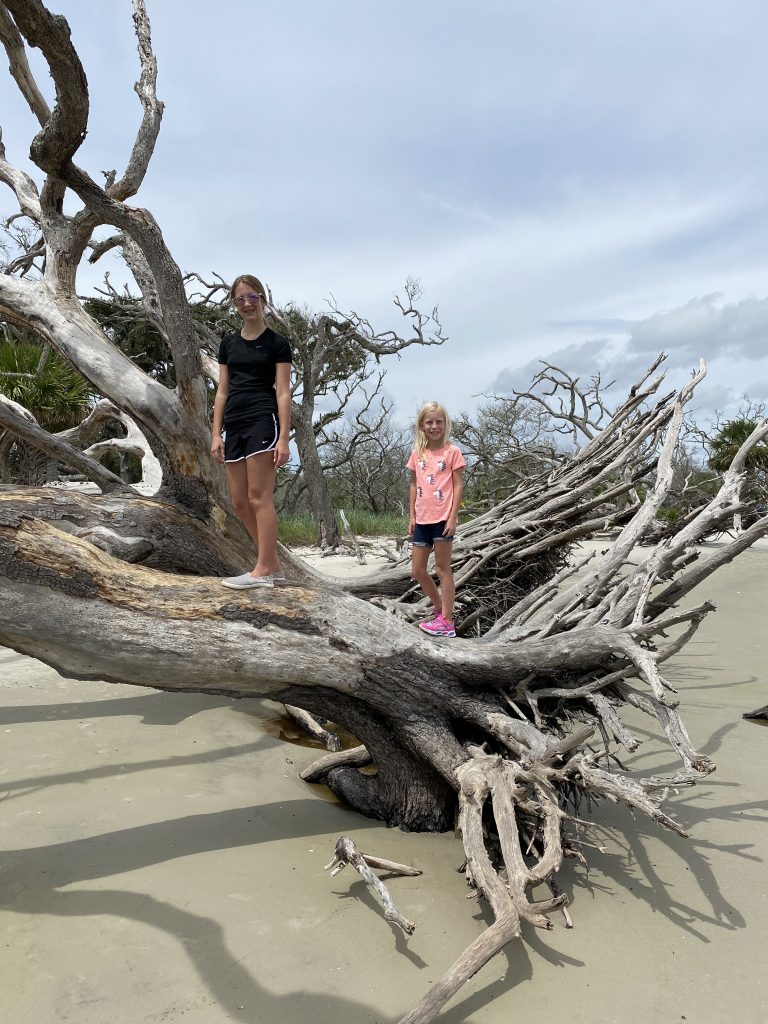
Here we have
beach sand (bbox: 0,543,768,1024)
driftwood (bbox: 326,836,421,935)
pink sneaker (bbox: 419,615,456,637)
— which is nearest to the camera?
beach sand (bbox: 0,543,768,1024)

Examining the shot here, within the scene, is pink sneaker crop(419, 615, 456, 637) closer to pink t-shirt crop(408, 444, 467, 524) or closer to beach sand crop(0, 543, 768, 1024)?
pink t-shirt crop(408, 444, 467, 524)

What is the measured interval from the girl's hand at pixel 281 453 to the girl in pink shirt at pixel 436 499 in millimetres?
989

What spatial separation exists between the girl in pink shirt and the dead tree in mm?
387

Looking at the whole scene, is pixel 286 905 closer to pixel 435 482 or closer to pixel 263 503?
pixel 263 503

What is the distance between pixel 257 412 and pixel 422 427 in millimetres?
1116

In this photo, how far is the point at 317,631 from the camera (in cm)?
332

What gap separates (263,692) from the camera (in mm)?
3330

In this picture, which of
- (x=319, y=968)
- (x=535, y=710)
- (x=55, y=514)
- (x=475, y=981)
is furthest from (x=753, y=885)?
(x=55, y=514)

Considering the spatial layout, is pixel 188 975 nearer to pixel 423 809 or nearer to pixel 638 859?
pixel 423 809

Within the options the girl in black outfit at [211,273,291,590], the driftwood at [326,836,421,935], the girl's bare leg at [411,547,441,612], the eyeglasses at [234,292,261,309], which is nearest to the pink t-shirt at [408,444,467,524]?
the girl's bare leg at [411,547,441,612]

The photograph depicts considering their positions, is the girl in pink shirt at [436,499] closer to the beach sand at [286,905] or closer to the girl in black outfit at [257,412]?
the girl in black outfit at [257,412]

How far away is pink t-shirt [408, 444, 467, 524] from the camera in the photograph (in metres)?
4.02

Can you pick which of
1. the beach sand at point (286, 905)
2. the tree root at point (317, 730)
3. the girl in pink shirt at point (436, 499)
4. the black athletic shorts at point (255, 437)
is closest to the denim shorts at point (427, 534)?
the girl in pink shirt at point (436, 499)

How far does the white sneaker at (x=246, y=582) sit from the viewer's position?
3279mm
